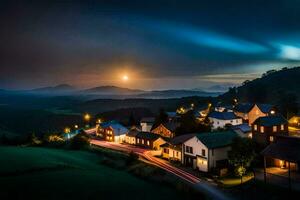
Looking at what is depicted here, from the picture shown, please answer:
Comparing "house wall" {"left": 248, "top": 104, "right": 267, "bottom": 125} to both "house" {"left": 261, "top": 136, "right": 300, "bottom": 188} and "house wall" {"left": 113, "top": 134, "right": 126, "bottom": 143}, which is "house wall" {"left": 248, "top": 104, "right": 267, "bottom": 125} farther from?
"house" {"left": 261, "top": 136, "right": 300, "bottom": 188}

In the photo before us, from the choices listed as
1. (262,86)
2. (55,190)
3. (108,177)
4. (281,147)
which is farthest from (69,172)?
(262,86)

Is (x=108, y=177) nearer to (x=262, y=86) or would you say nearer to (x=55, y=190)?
(x=55, y=190)

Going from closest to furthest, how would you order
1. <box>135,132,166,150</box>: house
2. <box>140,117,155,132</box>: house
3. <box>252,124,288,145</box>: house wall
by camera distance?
<box>252,124,288,145</box>: house wall < <box>135,132,166,150</box>: house < <box>140,117,155,132</box>: house

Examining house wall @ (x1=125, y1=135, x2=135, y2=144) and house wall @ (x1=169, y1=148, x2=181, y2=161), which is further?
house wall @ (x1=125, y1=135, x2=135, y2=144)

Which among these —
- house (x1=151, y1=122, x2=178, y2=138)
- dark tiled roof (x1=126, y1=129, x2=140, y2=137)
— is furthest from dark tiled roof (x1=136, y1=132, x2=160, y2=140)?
house (x1=151, y1=122, x2=178, y2=138)

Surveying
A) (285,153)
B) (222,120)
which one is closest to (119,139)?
(222,120)

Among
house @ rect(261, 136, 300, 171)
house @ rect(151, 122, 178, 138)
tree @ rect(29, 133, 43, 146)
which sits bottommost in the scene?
tree @ rect(29, 133, 43, 146)

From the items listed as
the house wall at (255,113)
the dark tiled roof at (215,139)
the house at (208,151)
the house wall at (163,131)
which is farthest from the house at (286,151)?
the house wall at (255,113)
